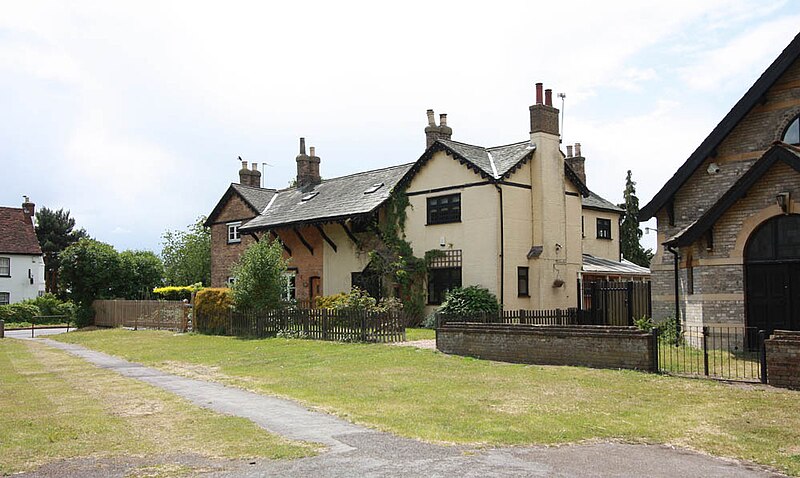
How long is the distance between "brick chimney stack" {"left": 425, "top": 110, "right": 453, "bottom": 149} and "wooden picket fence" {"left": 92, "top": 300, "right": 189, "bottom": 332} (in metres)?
13.9

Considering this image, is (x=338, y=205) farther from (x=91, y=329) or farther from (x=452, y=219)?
(x=91, y=329)

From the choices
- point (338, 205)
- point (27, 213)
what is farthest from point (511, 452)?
point (27, 213)

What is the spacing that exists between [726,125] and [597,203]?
20204 mm

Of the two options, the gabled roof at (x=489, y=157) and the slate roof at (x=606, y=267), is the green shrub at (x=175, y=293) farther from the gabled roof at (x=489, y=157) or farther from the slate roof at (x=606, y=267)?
the slate roof at (x=606, y=267)

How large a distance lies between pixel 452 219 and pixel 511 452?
2403 cm

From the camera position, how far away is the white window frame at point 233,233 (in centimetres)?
4575

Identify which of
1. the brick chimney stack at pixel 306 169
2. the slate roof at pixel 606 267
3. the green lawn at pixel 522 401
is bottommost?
the green lawn at pixel 522 401

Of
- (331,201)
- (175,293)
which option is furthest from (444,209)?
(175,293)

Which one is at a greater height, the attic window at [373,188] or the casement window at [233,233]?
the attic window at [373,188]

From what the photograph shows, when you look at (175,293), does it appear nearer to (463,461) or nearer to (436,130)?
(436,130)

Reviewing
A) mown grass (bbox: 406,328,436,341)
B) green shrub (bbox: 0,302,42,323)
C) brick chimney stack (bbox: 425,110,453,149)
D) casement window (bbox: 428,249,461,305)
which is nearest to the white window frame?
brick chimney stack (bbox: 425,110,453,149)

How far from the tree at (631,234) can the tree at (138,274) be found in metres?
32.8

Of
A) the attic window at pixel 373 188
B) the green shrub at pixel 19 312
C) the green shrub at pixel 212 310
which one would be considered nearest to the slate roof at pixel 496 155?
the attic window at pixel 373 188

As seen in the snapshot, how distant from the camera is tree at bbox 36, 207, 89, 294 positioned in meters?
77.0
